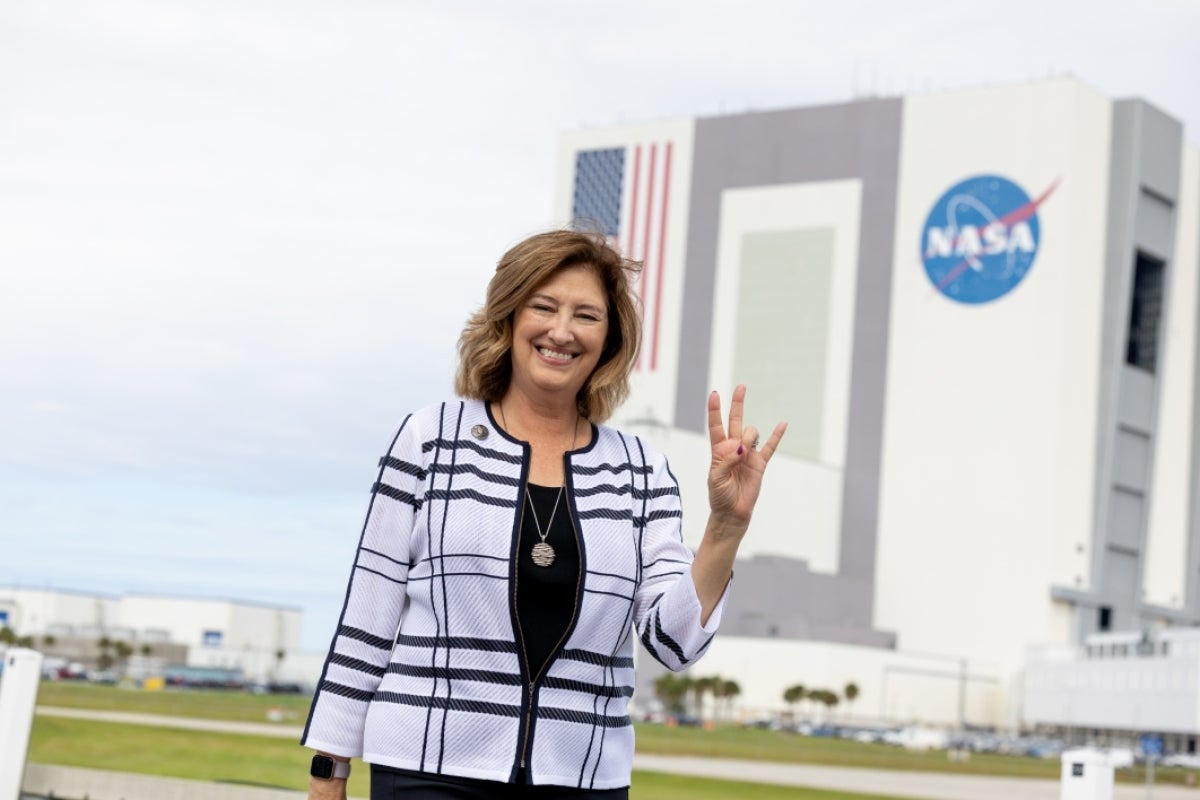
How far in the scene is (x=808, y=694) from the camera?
6769cm

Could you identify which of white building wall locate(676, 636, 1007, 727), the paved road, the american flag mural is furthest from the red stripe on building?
the paved road

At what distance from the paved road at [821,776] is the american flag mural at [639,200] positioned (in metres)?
47.2

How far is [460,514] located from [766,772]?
28.9 m

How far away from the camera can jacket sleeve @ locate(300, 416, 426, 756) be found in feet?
9.69

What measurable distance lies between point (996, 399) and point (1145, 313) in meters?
8.96

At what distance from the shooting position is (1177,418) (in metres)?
77.7

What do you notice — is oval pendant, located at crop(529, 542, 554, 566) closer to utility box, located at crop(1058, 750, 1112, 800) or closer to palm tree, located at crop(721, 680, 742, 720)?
utility box, located at crop(1058, 750, 1112, 800)

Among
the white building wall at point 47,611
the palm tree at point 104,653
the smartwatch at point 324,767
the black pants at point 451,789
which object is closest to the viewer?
A: the black pants at point 451,789

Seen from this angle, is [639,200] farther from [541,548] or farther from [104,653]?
[541,548]

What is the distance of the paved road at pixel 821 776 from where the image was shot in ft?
91.0

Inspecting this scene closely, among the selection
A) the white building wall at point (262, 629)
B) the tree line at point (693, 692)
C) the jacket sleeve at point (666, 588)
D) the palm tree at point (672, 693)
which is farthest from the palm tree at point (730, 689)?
the jacket sleeve at point (666, 588)

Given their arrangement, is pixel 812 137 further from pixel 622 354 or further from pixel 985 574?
pixel 622 354

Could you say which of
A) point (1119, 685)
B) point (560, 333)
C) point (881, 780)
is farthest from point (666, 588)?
point (1119, 685)

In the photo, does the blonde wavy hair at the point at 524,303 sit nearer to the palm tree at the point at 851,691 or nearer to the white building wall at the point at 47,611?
the palm tree at the point at 851,691
